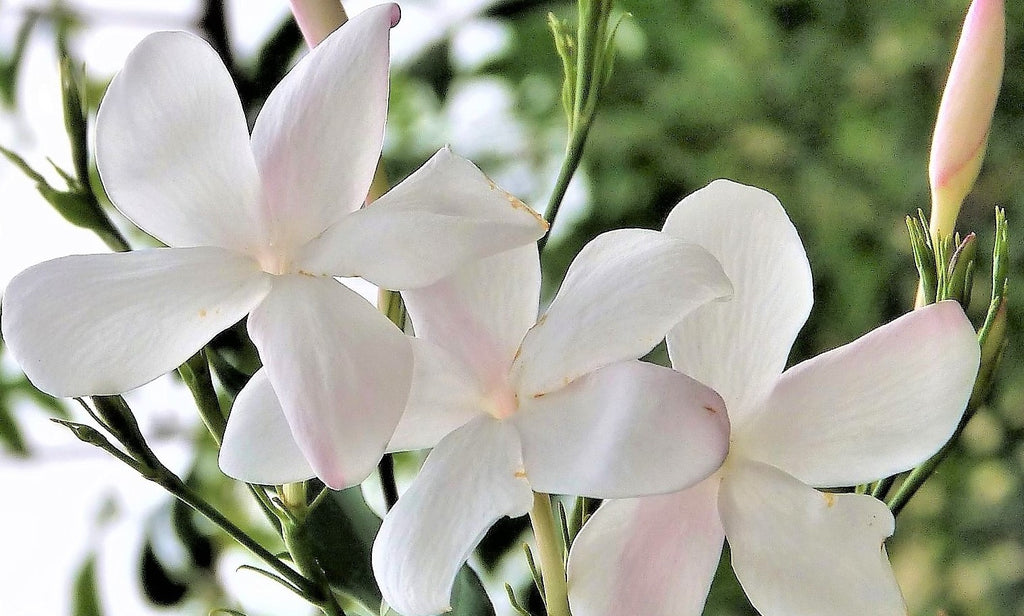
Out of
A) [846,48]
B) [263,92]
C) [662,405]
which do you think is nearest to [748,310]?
[662,405]

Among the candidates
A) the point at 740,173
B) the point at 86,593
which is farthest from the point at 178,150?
the point at 740,173

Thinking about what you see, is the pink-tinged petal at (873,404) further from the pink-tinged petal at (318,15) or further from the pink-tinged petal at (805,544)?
the pink-tinged petal at (318,15)

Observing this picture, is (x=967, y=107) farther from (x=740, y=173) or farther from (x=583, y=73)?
(x=740, y=173)

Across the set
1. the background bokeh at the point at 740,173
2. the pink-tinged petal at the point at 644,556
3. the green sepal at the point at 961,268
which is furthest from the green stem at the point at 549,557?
the background bokeh at the point at 740,173

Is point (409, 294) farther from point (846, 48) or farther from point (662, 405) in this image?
point (846, 48)

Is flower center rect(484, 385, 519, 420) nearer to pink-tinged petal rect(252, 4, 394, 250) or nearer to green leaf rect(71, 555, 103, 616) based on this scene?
pink-tinged petal rect(252, 4, 394, 250)

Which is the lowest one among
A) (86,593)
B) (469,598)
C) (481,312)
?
(86,593)

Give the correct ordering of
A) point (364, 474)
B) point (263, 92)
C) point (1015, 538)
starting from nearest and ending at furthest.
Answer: point (364, 474)
point (263, 92)
point (1015, 538)
